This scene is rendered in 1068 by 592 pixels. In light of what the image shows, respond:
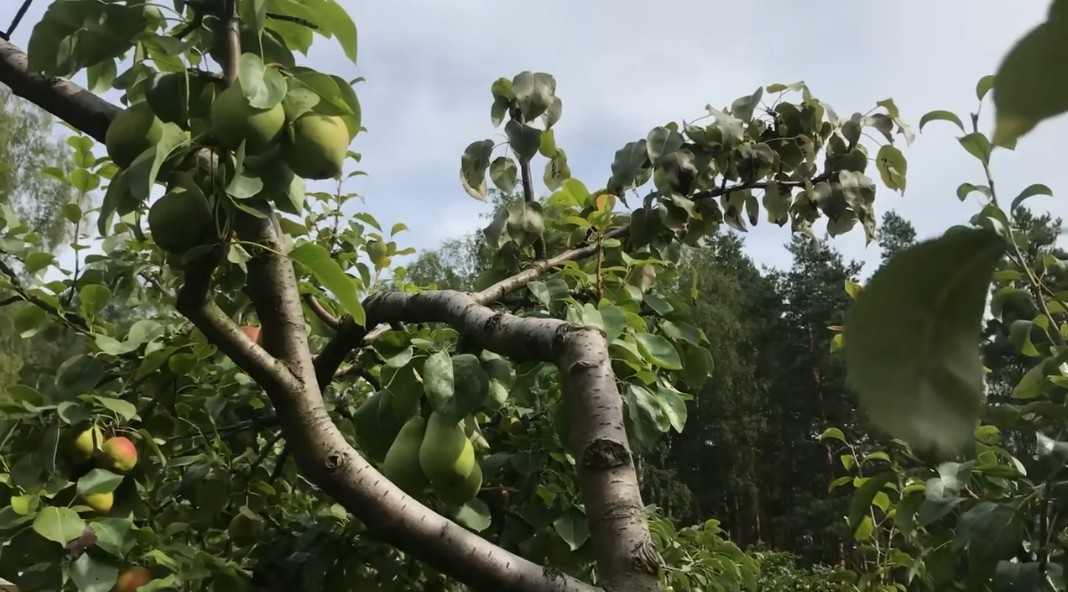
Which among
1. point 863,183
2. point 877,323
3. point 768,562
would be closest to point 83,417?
point 877,323

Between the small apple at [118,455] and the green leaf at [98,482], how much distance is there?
0.11ft

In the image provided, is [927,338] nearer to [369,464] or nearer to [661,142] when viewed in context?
[369,464]

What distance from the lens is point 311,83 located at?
0.70m

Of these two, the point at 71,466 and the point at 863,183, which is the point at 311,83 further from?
the point at 863,183

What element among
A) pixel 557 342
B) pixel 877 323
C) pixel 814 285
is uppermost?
pixel 814 285

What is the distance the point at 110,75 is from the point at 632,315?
659mm

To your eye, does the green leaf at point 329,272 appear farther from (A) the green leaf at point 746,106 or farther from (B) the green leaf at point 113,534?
(A) the green leaf at point 746,106

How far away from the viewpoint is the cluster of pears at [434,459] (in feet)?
2.52

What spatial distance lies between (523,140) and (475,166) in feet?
0.35

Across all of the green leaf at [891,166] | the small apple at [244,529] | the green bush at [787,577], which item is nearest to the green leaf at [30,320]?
the small apple at [244,529]

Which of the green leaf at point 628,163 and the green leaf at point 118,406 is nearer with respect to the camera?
the green leaf at point 118,406

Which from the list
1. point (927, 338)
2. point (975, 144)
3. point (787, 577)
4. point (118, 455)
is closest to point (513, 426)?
point (118, 455)

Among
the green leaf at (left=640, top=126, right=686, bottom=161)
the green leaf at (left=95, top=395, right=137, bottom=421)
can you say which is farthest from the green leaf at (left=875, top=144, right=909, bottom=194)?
the green leaf at (left=95, top=395, right=137, bottom=421)

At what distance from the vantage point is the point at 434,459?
0.76m
